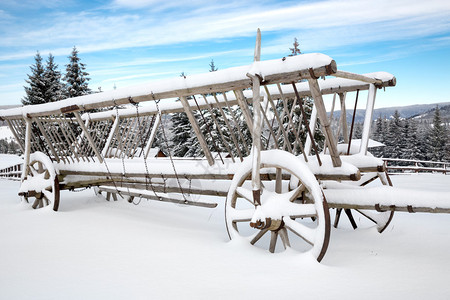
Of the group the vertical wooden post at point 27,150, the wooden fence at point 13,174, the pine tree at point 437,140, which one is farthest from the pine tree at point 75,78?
the pine tree at point 437,140

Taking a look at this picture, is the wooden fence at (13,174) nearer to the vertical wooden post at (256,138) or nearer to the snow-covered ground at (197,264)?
the snow-covered ground at (197,264)

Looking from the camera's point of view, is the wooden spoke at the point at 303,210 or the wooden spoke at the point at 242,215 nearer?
the wooden spoke at the point at 303,210

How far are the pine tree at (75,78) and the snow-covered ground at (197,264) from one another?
70.0 feet

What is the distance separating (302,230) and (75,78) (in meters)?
25.2

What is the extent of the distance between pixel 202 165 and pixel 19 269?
215 centimetres

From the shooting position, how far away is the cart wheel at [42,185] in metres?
5.36

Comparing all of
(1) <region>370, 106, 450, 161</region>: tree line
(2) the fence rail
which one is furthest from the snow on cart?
(1) <region>370, 106, 450, 161</region>: tree line

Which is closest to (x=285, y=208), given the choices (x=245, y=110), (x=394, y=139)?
(x=245, y=110)

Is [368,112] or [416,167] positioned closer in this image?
[368,112]

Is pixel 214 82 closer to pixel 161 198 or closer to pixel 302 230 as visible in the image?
pixel 302 230

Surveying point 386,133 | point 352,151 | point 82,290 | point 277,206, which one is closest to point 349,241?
point 277,206

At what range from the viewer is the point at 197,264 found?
295 cm

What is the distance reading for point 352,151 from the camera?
500 centimetres

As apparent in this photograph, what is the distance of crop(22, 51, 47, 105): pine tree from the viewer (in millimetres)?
22359
